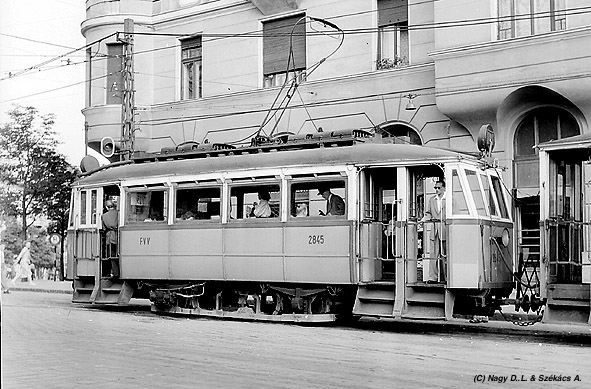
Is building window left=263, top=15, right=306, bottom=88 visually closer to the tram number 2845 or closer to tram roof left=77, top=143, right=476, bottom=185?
tram roof left=77, top=143, right=476, bottom=185

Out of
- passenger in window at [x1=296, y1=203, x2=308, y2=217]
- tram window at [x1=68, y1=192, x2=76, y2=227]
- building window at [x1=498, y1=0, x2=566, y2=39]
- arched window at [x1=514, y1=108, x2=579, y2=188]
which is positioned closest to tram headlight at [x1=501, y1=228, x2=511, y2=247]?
passenger in window at [x1=296, y1=203, x2=308, y2=217]

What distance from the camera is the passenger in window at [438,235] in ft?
47.2

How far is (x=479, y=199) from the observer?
1452 centimetres

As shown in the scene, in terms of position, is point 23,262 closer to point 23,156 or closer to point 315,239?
point 23,156

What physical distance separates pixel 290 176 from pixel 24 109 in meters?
7.49

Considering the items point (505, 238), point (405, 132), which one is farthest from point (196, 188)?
point (405, 132)

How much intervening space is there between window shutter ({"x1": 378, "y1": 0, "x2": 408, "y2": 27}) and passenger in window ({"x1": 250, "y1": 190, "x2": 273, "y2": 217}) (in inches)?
325

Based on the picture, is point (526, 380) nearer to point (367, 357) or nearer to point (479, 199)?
point (367, 357)

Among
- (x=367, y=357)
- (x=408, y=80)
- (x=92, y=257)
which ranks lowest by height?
(x=367, y=357)

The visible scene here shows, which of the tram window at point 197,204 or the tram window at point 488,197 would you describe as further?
the tram window at point 197,204

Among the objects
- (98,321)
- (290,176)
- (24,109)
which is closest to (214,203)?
(290,176)

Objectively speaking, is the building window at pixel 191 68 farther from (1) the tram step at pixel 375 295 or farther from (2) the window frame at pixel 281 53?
(1) the tram step at pixel 375 295

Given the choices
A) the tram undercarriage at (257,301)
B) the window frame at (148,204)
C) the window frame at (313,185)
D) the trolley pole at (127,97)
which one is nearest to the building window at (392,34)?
the trolley pole at (127,97)

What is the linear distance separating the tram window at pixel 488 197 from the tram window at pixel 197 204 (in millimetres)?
4946
